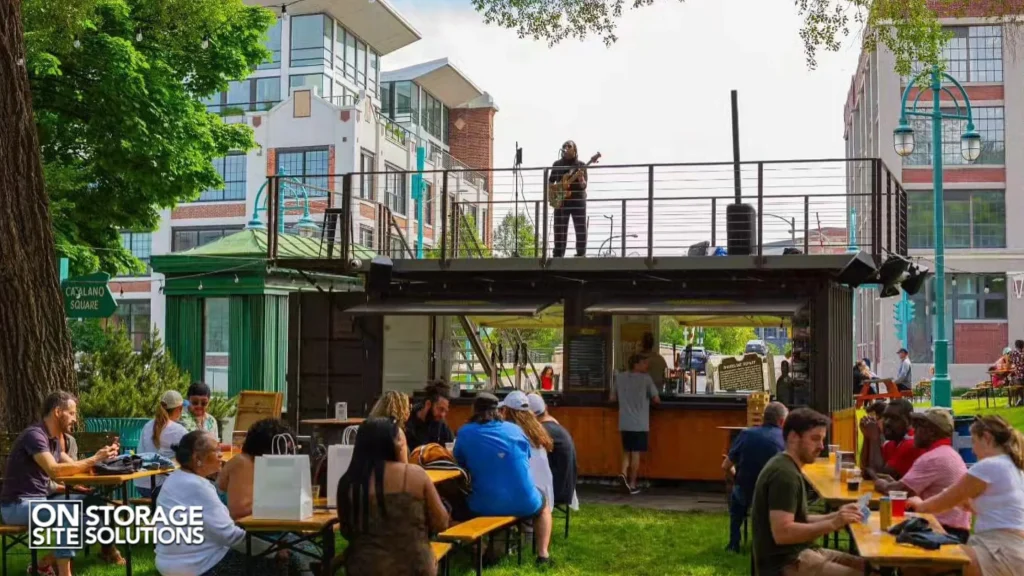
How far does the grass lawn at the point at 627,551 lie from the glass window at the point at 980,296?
3481 cm

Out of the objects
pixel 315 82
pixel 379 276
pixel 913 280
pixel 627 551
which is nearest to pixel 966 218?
pixel 315 82

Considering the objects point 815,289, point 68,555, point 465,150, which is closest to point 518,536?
point 68,555

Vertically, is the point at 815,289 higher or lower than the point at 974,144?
lower

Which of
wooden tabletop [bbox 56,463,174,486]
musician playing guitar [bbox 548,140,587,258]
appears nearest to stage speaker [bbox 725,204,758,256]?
musician playing guitar [bbox 548,140,587,258]

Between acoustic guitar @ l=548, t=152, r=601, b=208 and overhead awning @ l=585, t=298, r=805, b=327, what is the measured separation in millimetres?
1621

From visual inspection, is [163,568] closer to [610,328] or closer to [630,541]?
[630,541]

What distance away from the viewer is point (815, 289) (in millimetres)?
14719

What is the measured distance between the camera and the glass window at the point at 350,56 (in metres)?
45.8

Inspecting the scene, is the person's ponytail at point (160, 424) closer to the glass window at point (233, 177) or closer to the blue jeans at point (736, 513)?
the blue jeans at point (736, 513)

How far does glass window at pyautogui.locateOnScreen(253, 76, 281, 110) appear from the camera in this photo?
147ft

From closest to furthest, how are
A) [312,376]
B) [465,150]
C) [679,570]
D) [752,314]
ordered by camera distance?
[679,570] < [752,314] < [312,376] < [465,150]

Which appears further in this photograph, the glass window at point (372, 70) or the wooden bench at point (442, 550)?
the glass window at point (372, 70)

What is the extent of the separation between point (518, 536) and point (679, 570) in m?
1.33

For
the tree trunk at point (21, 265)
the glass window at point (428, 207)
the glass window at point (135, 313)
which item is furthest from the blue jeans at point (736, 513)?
the glass window at point (135, 313)
